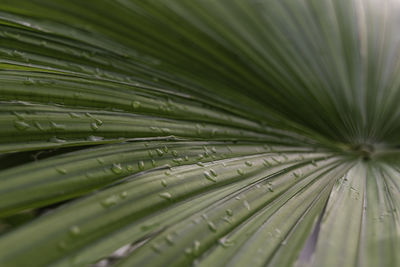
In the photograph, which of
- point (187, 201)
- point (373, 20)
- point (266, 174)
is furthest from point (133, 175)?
point (373, 20)

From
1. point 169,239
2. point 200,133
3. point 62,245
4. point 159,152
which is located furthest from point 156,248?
point 200,133

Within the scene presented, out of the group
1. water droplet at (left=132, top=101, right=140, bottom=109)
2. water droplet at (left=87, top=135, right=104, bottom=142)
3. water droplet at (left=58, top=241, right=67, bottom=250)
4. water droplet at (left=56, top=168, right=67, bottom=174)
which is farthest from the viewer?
water droplet at (left=132, top=101, right=140, bottom=109)

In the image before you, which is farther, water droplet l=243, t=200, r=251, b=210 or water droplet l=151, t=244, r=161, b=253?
water droplet l=243, t=200, r=251, b=210

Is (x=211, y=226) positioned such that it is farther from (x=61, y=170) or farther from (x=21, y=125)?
(x=21, y=125)

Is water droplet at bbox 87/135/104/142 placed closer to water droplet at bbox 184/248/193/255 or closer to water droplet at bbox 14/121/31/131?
water droplet at bbox 14/121/31/131

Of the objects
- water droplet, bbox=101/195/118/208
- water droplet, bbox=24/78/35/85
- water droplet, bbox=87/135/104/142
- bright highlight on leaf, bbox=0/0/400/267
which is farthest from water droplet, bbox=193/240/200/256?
water droplet, bbox=24/78/35/85

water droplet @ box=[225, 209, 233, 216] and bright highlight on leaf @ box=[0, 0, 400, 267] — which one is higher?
bright highlight on leaf @ box=[0, 0, 400, 267]

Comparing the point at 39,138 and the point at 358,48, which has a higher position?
the point at 358,48

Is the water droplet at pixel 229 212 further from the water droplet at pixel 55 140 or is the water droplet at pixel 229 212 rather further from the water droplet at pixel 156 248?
the water droplet at pixel 55 140

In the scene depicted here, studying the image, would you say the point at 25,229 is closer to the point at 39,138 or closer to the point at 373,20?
the point at 39,138
